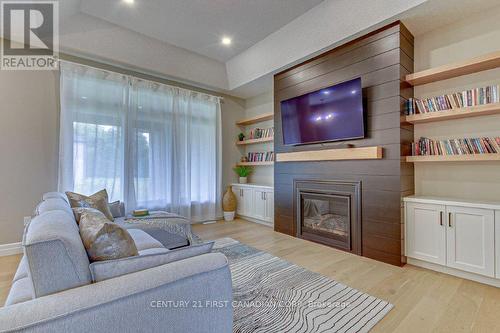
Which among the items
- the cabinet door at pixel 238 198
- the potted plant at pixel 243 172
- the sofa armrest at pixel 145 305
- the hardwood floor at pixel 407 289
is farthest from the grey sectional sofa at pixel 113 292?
the potted plant at pixel 243 172

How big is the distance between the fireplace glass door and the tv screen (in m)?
0.86

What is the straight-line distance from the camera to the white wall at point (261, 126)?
15.9 feet

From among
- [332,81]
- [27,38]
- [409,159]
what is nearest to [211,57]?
[332,81]

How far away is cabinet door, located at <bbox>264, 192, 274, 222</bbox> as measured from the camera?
429 cm

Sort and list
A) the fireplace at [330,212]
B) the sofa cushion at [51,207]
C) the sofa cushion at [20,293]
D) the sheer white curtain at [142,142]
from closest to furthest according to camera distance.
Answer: the sofa cushion at [20,293]
the sofa cushion at [51,207]
the fireplace at [330,212]
the sheer white curtain at [142,142]

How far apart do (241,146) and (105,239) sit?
445 centimetres

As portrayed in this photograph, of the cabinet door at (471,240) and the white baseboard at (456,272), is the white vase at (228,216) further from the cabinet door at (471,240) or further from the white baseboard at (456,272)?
the cabinet door at (471,240)

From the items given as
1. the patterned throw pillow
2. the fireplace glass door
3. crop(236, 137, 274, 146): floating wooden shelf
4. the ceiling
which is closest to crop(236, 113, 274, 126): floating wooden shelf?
crop(236, 137, 274, 146): floating wooden shelf

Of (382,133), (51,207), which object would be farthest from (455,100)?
(51,207)

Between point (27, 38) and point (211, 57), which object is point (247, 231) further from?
point (27, 38)

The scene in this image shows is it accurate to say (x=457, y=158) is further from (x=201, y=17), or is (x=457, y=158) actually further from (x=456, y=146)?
(x=201, y=17)

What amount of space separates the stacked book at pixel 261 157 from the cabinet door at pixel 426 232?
8.21 feet

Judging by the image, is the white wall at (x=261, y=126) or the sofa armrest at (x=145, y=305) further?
the white wall at (x=261, y=126)

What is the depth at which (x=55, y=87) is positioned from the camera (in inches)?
129
